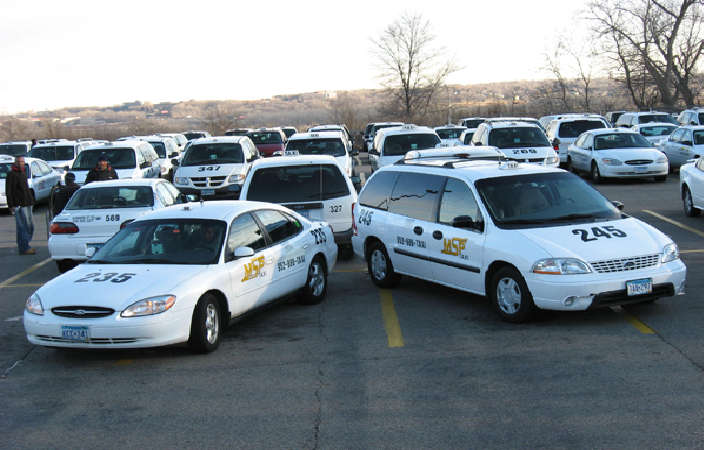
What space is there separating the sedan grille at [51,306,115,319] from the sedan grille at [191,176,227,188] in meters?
13.9

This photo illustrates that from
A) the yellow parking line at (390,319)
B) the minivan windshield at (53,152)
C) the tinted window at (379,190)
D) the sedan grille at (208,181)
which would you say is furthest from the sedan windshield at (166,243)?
the minivan windshield at (53,152)

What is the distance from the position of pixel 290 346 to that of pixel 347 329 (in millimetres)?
843

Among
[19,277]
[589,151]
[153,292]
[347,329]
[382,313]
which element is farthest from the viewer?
[589,151]

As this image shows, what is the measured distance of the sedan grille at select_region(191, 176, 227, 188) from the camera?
68.0 feet

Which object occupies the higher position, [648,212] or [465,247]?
[465,247]

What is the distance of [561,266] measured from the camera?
742 centimetres

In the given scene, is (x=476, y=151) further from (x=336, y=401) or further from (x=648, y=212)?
(x=336, y=401)

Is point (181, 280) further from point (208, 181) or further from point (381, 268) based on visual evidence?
point (208, 181)

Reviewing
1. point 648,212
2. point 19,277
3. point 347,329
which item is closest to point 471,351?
point 347,329

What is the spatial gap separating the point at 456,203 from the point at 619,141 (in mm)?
15792

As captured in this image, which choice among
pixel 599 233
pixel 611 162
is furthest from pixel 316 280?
pixel 611 162

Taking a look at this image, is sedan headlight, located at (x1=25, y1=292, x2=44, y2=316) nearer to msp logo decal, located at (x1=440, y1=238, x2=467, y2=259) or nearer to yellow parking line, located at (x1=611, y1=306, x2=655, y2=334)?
msp logo decal, located at (x1=440, y1=238, x2=467, y2=259)

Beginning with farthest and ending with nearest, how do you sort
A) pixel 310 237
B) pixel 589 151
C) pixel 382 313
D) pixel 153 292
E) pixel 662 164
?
pixel 589 151 < pixel 662 164 < pixel 310 237 < pixel 382 313 < pixel 153 292

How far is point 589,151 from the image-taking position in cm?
2309
